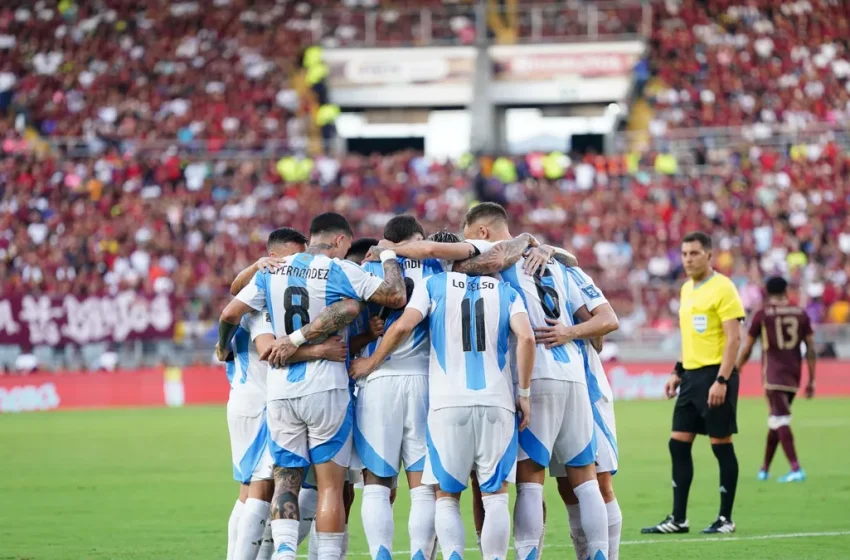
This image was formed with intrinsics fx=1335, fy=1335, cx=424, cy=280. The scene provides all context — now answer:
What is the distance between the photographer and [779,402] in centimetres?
1484

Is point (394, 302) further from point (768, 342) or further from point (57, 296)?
point (57, 296)

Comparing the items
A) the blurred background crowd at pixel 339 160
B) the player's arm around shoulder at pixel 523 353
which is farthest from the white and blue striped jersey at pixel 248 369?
the blurred background crowd at pixel 339 160

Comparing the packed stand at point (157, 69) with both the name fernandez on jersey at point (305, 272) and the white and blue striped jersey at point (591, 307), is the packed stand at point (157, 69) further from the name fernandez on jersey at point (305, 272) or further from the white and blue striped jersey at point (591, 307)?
the name fernandez on jersey at point (305, 272)

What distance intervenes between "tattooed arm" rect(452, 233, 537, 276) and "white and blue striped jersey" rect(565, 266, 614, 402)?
652 millimetres

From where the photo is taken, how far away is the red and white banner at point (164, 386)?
92.2 ft

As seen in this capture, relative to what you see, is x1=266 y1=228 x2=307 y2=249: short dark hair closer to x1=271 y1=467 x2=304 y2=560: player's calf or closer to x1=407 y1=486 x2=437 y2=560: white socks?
x1=271 y1=467 x2=304 y2=560: player's calf

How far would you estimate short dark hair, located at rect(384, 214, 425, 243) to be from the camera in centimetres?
874

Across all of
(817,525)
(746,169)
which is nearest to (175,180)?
(746,169)

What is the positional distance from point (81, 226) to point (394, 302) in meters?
27.1

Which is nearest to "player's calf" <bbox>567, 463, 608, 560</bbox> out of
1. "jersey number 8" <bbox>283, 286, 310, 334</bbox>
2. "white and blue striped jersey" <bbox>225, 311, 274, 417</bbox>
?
"jersey number 8" <bbox>283, 286, 310, 334</bbox>

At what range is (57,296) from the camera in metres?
29.1

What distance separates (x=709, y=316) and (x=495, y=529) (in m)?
3.91

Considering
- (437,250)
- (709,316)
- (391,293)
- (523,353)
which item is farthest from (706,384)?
(391,293)

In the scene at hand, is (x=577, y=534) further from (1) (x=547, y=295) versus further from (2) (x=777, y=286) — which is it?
(2) (x=777, y=286)
